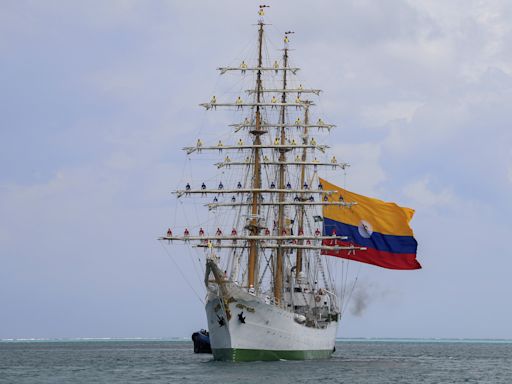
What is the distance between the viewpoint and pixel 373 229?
93.4 meters

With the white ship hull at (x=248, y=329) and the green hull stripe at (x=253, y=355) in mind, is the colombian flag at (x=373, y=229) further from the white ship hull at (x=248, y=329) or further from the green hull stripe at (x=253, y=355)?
the white ship hull at (x=248, y=329)

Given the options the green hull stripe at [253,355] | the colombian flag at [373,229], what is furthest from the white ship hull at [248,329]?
the colombian flag at [373,229]

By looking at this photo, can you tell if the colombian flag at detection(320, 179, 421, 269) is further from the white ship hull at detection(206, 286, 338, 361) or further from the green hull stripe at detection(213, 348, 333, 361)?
the white ship hull at detection(206, 286, 338, 361)

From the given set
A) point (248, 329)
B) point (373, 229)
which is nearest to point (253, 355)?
point (248, 329)

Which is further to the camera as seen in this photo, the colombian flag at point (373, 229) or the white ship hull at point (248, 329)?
the colombian flag at point (373, 229)

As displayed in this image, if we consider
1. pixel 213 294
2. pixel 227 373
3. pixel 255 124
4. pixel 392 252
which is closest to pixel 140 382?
pixel 227 373

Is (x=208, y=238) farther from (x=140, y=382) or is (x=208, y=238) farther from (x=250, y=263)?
(x=140, y=382)

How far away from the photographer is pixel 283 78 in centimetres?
9150

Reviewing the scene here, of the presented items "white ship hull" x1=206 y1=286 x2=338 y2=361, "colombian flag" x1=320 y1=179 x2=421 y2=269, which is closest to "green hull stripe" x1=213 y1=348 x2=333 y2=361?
"white ship hull" x1=206 y1=286 x2=338 y2=361

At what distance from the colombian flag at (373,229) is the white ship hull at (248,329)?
49.0ft

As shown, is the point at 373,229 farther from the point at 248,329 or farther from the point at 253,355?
the point at 248,329

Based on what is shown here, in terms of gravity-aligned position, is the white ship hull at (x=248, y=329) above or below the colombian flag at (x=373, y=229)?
below

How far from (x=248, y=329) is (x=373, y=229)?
22.1 m

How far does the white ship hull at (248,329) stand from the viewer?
7456 cm
